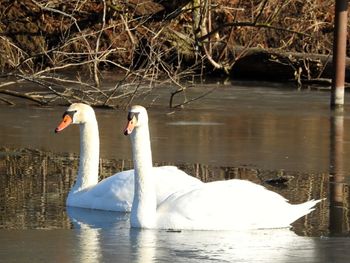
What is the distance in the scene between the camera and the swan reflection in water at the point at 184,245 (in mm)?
6738

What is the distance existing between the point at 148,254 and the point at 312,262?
3.29 ft

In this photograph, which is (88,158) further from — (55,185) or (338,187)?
(338,187)

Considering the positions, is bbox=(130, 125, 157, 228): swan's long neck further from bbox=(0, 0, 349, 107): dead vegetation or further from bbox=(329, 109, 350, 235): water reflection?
bbox=(0, 0, 349, 107): dead vegetation

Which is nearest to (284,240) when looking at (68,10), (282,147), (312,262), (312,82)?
(312,262)

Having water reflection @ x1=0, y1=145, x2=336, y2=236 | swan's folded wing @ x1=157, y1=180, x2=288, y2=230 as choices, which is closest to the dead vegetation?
water reflection @ x1=0, y1=145, x2=336, y2=236

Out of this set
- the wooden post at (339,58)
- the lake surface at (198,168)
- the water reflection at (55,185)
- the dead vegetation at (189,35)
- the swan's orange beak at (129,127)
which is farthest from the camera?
the dead vegetation at (189,35)

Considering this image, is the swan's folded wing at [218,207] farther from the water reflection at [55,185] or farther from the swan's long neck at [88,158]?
the swan's long neck at [88,158]

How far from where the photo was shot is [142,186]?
8.02 meters

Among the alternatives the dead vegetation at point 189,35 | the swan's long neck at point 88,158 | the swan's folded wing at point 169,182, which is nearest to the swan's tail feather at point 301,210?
the swan's folded wing at point 169,182

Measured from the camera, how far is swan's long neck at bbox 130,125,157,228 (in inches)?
312

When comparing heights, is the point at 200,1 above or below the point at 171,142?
above

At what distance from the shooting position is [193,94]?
Result: 60.1ft

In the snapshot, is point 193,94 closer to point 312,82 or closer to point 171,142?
point 312,82

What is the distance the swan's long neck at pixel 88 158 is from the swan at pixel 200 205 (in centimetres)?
152
